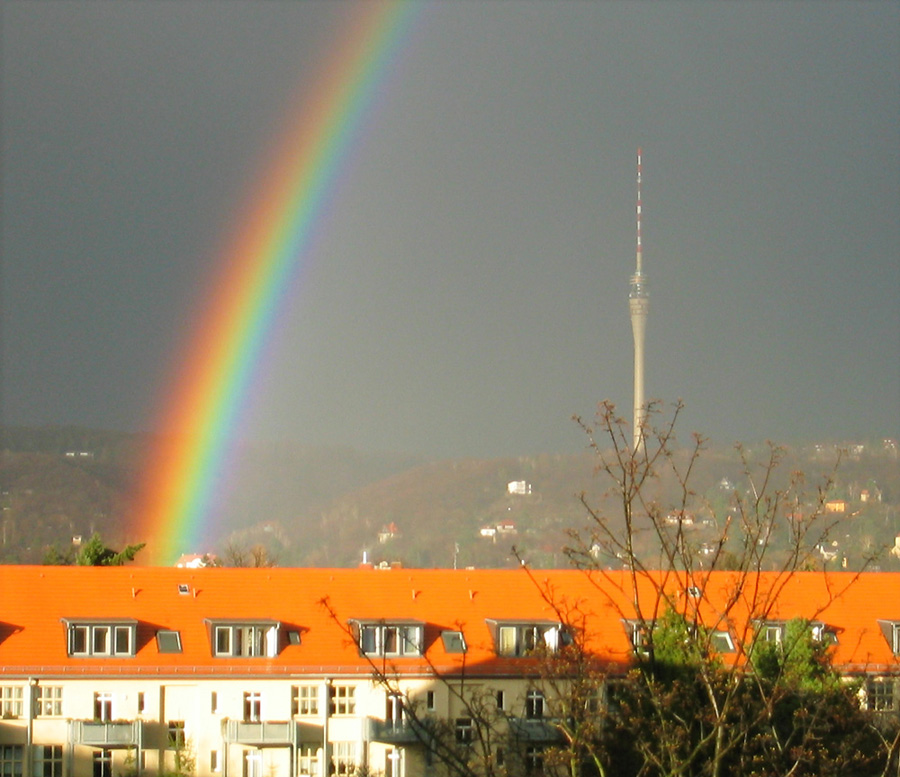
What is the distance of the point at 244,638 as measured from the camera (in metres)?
40.8

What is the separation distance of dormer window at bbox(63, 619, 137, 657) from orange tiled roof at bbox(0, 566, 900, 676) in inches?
11.7

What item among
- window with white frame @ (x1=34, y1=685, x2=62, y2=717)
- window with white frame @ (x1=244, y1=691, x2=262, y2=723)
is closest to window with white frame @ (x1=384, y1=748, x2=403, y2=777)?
window with white frame @ (x1=244, y1=691, x2=262, y2=723)

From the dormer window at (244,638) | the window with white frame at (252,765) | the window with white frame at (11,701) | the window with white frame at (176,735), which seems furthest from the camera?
the dormer window at (244,638)

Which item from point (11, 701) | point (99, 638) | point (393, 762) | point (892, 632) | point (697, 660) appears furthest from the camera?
point (892, 632)

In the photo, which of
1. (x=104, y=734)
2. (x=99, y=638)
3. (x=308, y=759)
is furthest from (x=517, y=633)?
(x=104, y=734)

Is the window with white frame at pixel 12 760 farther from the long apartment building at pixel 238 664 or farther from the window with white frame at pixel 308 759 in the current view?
the window with white frame at pixel 308 759

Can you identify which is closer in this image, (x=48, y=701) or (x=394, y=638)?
(x=48, y=701)

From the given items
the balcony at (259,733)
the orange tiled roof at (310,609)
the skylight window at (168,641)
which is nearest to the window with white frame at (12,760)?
the orange tiled roof at (310,609)

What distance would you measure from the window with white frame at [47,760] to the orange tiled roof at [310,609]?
2.01 metres

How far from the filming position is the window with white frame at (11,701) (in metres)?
37.8

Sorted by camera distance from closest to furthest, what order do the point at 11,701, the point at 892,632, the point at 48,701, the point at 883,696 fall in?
the point at 883,696 → the point at 11,701 → the point at 48,701 → the point at 892,632

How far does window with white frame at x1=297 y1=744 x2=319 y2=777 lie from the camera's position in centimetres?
3916

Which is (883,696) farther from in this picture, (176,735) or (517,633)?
(176,735)

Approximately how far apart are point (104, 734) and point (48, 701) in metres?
1.93
